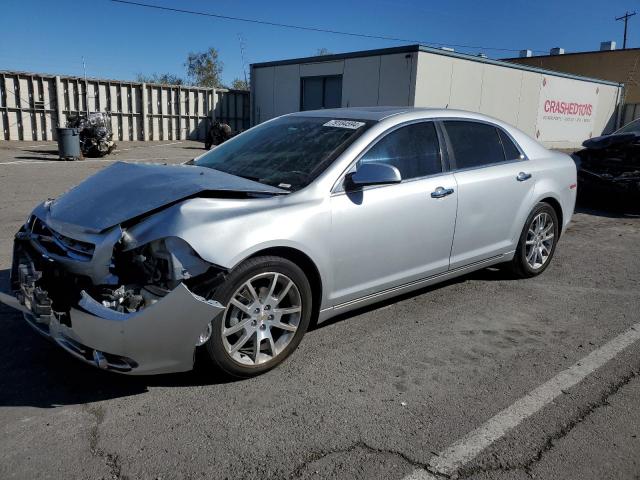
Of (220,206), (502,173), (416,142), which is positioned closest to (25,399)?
(220,206)

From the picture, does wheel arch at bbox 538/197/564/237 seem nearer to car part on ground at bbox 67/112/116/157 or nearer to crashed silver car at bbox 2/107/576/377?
crashed silver car at bbox 2/107/576/377

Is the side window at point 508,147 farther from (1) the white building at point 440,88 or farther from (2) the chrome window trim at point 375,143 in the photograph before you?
(1) the white building at point 440,88

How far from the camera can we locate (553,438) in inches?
108

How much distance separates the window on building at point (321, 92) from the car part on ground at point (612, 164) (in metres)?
13.1

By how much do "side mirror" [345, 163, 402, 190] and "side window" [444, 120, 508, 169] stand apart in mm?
1077

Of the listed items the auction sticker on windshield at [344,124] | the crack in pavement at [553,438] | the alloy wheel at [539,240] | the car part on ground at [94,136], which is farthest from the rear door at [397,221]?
the car part on ground at [94,136]

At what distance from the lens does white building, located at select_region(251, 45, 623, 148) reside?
755 inches

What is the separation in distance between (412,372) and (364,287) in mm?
675

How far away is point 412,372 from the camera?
135 inches

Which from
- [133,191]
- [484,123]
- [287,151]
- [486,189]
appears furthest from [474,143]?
[133,191]

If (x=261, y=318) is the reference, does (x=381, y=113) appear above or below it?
above

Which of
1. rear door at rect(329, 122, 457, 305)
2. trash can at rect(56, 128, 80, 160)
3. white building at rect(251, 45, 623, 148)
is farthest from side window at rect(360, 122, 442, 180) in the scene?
white building at rect(251, 45, 623, 148)

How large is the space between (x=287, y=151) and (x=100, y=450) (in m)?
2.34

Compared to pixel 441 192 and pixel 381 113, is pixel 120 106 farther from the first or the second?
pixel 441 192
